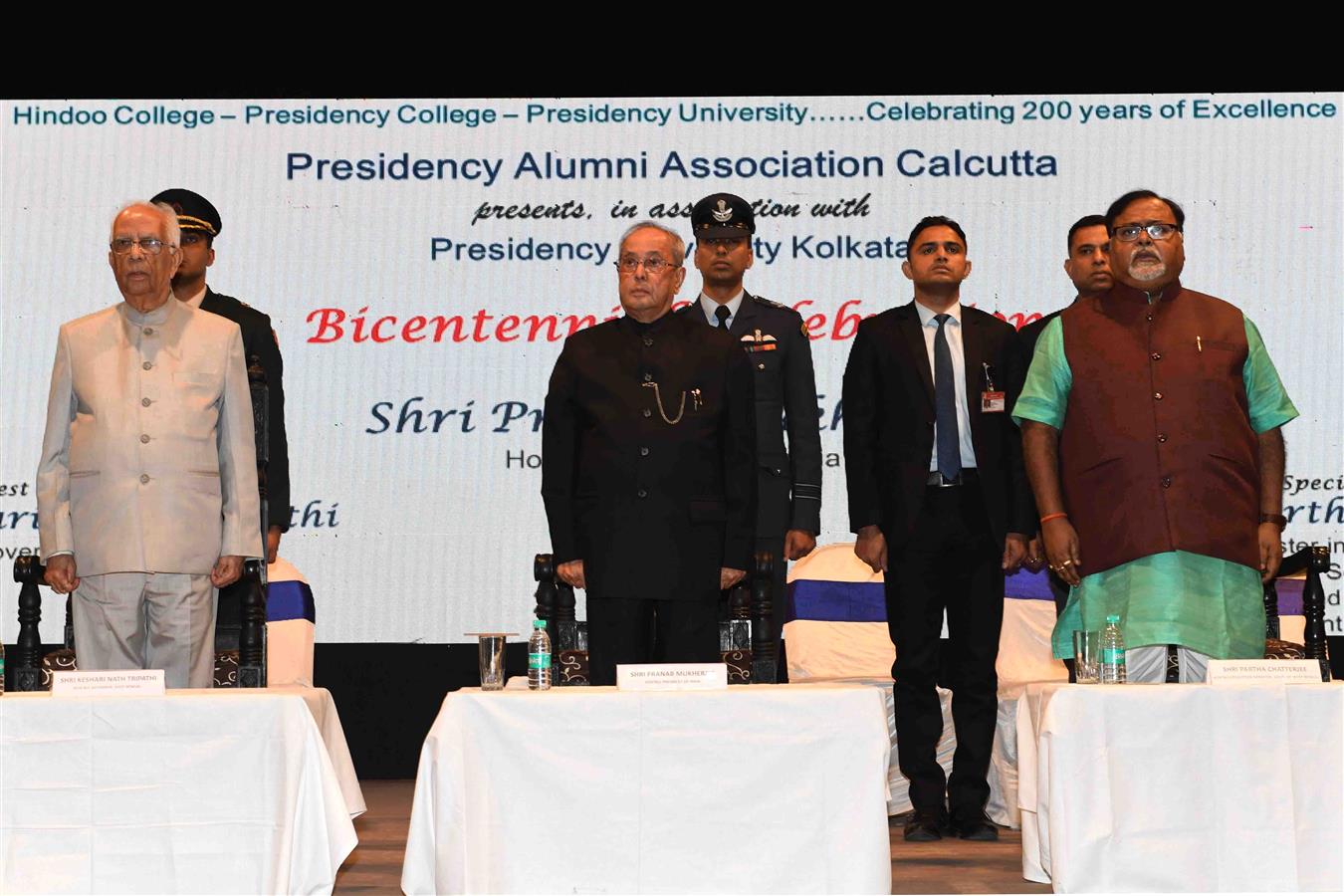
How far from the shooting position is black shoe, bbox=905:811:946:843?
421cm

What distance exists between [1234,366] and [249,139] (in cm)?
370

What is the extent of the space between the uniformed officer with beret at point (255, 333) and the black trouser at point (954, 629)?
1763 mm

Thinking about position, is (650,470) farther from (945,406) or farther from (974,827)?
(974,827)

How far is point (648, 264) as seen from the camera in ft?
12.6

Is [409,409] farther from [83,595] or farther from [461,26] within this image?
[83,595]

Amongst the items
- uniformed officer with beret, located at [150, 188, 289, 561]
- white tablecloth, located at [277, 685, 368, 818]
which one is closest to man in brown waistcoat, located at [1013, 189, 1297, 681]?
white tablecloth, located at [277, 685, 368, 818]

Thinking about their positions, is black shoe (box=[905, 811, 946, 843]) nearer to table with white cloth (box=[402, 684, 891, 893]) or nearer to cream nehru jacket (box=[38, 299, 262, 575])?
table with white cloth (box=[402, 684, 891, 893])

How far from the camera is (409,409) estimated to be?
19.2ft

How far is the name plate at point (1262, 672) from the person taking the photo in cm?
312

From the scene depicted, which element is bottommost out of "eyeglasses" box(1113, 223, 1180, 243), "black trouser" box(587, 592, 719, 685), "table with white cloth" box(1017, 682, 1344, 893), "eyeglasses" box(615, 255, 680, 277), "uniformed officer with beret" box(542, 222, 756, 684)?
"table with white cloth" box(1017, 682, 1344, 893)

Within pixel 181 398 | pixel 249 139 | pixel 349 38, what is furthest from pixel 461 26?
pixel 181 398

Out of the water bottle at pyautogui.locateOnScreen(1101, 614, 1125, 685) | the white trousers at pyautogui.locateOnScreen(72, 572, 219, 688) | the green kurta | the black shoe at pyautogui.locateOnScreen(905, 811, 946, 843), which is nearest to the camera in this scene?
the water bottle at pyautogui.locateOnScreen(1101, 614, 1125, 685)

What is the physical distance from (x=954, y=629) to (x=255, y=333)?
220cm

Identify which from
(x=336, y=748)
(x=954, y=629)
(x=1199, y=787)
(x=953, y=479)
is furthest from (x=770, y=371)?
(x=1199, y=787)
